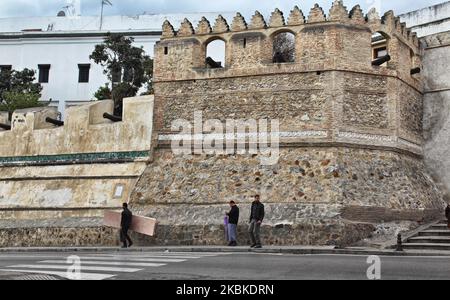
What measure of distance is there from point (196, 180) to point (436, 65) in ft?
28.9

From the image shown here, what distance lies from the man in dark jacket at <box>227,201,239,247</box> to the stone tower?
2.29ft

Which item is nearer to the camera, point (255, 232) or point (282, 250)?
point (282, 250)

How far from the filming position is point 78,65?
38688mm

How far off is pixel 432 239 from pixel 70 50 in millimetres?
28499

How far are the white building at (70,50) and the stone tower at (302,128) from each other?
736 inches

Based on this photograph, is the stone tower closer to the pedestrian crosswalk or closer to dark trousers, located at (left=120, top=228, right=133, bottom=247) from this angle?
dark trousers, located at (left=120, top=228, right=133, bottom=247)

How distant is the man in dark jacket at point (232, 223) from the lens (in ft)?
52.7

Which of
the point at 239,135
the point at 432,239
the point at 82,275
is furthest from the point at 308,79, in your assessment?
the point at 82,275

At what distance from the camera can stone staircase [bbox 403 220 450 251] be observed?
1505 centimetres

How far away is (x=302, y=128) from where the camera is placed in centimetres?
1820

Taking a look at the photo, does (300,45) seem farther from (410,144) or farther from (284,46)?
(284,46)
